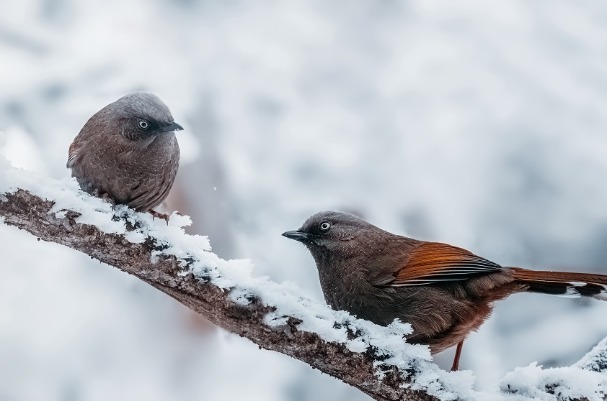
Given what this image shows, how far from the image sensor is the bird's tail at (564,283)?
4227 millimetres

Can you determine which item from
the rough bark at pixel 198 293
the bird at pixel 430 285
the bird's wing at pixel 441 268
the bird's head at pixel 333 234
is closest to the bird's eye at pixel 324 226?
the bird's head at pixel 333 234

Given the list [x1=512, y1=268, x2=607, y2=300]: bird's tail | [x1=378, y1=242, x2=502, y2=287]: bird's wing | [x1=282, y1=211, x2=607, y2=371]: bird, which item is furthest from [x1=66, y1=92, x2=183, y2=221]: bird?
[x1=512, y1=268, x2=607, y2=300]: bird's tail

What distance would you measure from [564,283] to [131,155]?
8.87 feet

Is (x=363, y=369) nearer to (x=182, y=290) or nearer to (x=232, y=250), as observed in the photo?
(x=182, y=290)

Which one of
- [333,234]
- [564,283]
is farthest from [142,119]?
[564,283]

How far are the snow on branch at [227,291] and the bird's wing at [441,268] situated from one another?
713mm

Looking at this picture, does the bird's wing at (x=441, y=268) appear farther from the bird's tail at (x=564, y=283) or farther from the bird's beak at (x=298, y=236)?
the bird's beak at (x=298, y=236)

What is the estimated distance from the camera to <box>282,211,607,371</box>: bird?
4.34m

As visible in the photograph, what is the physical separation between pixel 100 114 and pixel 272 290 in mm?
2308

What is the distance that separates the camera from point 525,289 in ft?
14.4

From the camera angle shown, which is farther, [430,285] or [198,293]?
[430,285]

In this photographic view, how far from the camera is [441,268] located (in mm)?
4492

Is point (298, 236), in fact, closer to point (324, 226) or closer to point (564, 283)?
point (324, 226)

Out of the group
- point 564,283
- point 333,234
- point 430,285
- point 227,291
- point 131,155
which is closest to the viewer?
point 227,291
